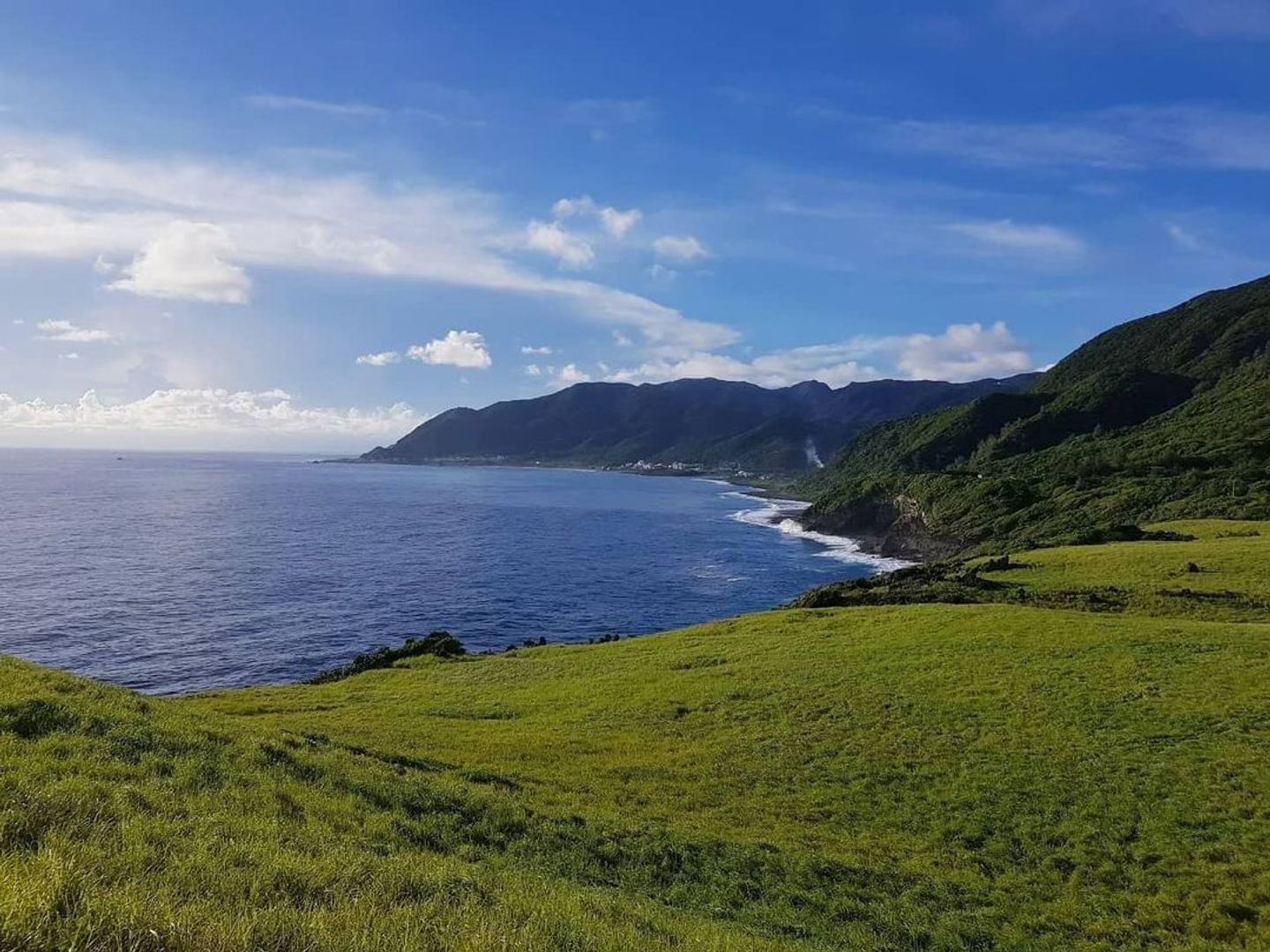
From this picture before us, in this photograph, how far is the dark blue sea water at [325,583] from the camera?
207 ft

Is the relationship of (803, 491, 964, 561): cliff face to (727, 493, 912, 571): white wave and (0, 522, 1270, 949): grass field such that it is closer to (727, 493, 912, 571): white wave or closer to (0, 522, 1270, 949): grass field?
(727, 493, 912, 571): white wave

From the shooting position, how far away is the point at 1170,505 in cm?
9981

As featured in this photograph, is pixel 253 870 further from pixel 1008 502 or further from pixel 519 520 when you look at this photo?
pixel 519 520

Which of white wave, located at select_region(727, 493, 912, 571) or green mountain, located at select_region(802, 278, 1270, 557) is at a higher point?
green mountain, located at select_region(802, 278, 1270, 557)

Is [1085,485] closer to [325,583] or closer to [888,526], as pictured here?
[888,526]

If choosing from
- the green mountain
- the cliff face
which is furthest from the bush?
the cliff face

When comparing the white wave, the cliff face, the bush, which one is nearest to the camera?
the bush

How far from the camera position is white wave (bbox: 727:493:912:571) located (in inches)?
4729

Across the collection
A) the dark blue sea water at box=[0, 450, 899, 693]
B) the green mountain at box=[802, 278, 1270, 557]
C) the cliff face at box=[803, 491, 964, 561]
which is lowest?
the dark blue sea water at box=[0, 450, 899, 693]

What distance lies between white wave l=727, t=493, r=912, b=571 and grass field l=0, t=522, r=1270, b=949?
258 feet

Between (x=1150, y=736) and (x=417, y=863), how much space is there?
26.4 metres

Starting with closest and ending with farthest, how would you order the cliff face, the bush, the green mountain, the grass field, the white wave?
the grass field, the bush, the green mountain, the white wave, the cliff face

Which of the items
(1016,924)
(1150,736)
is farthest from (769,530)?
(1016,924)

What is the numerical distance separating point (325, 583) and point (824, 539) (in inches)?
3755
